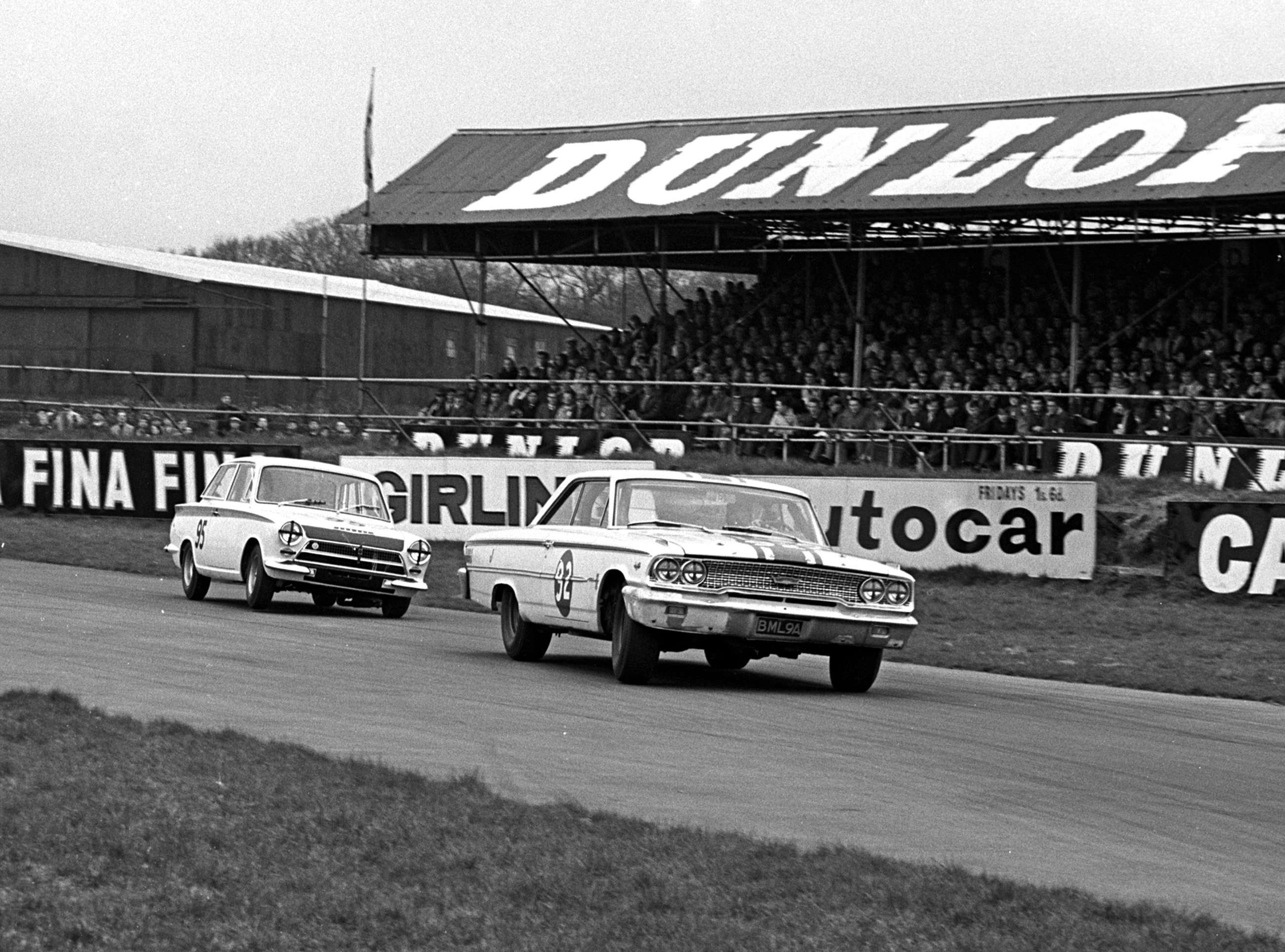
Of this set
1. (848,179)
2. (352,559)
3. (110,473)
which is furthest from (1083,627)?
(110,473)

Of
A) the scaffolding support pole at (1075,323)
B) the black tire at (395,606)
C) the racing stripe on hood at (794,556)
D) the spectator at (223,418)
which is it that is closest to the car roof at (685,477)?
the racing stripe on hood at (794,556)

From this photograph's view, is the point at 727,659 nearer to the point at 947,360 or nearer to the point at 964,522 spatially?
the point at 964,522

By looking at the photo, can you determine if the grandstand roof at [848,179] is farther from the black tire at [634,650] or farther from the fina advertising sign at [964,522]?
the black tire at [634,650]

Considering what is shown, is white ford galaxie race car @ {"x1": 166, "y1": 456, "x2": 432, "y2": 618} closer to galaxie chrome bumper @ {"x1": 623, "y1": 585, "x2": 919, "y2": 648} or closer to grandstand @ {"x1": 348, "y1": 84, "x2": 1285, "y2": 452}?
galaxie chrome bumper @ {"x1": 623, "y1": 585, "x2": 919, "y2": 648}

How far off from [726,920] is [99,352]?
5102cm

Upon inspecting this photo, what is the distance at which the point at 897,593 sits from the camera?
12.8m

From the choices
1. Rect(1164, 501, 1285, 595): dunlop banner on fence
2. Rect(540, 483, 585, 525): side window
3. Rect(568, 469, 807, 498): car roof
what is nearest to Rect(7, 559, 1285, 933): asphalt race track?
Rect(540, 483, 585, 525): side window

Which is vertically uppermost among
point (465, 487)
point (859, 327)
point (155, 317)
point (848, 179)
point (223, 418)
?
point (848, 179)

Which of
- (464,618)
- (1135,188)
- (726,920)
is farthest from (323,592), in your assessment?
(1135,188)

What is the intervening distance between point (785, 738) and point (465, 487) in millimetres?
16866

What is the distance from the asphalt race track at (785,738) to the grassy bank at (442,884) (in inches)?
23.2

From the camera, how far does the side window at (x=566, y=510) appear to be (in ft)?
46.1

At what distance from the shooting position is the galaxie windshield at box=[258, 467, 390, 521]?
18750mm

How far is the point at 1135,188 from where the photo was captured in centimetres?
2852
